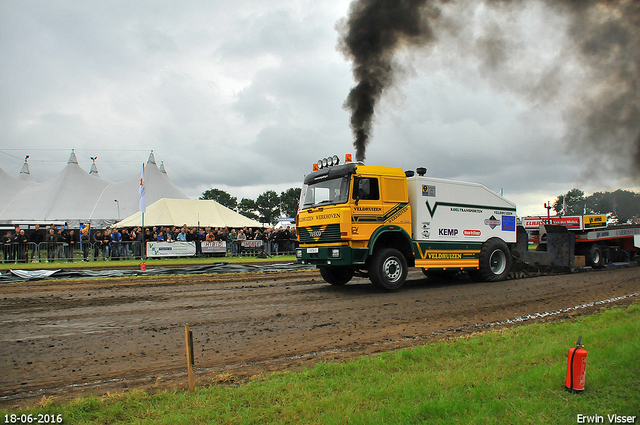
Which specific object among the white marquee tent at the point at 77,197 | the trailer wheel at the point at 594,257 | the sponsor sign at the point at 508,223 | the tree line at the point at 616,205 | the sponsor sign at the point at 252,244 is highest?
the white marquee tent at the point at 77,197

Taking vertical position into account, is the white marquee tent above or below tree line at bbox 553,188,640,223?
above

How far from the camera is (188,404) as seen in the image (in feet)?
13.0

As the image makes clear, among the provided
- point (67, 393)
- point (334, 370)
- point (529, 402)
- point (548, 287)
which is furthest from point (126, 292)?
point (548, 287)

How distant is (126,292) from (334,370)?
8174 millimetres

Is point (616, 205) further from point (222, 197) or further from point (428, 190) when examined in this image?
point (222, 197)

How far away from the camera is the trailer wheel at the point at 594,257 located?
1603cm

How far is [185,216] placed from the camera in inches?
1235

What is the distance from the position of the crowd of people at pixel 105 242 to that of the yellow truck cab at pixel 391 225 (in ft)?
44.8

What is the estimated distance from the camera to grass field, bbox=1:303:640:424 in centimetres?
370

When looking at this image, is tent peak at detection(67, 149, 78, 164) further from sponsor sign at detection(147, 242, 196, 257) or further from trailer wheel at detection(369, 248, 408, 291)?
trailer wheel at detection(369, 248, 408, 291)

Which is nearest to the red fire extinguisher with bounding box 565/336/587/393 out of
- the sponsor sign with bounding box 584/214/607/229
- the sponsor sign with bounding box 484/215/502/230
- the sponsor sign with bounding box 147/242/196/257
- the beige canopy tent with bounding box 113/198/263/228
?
the sponsor sign with bounding box 484/215/502/230

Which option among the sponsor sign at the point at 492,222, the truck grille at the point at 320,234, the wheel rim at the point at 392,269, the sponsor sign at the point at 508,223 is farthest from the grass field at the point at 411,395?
the sponsor sign at the point at 508,223

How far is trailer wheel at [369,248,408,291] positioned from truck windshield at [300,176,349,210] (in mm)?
1719

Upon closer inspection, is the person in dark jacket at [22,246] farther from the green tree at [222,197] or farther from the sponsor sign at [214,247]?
the green tree at [222,197]
